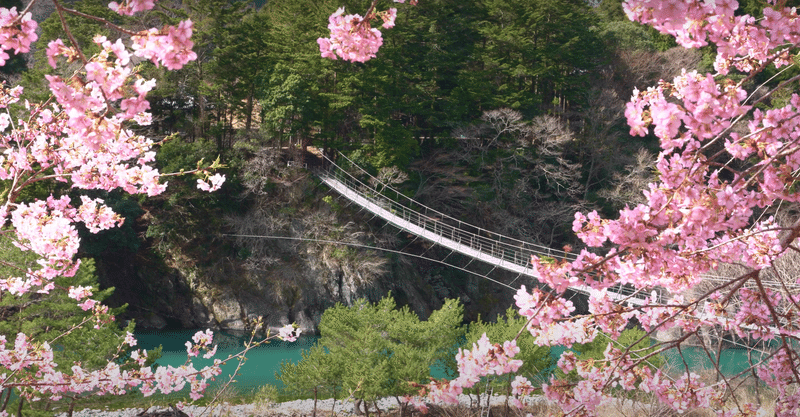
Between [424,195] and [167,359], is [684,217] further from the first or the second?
[424,195]

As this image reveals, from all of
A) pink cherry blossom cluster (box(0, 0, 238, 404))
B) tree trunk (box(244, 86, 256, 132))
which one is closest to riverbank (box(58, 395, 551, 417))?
pink cherry blossom cluster (box(0, 0, 238, 404))

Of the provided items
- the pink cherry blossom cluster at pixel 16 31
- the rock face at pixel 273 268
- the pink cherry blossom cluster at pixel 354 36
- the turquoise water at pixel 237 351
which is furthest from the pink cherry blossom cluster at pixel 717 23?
the rock face at pixel 273 268

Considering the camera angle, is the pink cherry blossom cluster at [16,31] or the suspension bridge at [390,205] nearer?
the pink cherry blossom cluster at [16,31]

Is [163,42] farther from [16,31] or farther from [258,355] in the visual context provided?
[258,355]

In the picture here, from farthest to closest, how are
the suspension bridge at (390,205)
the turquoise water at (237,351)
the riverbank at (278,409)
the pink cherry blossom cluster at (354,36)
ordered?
the suspension bridge at (390,205) → the turquoise water at (237,351) → the riverbank at (278,409) → the pink cherry blossom cluster at (354,36)

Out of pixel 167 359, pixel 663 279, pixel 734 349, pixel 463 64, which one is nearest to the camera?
pixel 663 279

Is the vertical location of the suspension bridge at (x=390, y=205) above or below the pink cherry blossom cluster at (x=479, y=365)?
above

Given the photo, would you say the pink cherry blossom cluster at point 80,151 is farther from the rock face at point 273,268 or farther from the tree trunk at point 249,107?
the tree trunk at point 249,107

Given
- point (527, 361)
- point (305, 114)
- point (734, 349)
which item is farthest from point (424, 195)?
point (527, 361)

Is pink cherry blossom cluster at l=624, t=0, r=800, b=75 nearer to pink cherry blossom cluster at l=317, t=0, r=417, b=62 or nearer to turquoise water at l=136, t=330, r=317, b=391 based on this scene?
pink cherry blossom cluster at l=317, t=0, r=417, b=62
